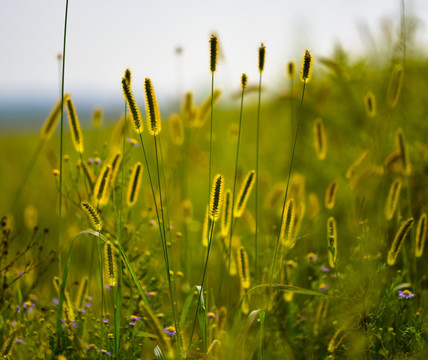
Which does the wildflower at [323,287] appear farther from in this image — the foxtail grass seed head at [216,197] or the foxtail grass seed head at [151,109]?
the foxtail grass seed head at [151,109]

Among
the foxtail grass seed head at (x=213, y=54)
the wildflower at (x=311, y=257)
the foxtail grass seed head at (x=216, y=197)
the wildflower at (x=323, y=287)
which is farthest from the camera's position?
the wildflower at (x=311, y=257)

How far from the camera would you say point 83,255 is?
3609 millimetres

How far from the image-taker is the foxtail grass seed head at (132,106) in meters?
1.43

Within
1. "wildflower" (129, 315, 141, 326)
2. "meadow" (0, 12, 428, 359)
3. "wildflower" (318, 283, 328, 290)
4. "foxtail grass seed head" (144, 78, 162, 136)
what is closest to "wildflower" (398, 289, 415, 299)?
"meadow" (0, 12, 428, 359)

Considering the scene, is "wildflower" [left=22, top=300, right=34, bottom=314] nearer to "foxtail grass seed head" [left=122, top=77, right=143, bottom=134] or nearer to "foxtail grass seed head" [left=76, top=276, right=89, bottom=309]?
"foxtail grass seed head" [left=76, top=276, right=89, bottom=309]

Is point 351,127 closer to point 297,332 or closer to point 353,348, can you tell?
point 297,332

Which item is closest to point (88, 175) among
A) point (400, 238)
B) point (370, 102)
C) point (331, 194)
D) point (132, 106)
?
point (132, 106)

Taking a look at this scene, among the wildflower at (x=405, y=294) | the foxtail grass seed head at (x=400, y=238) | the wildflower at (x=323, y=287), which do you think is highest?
the foxtail grass seed head at (x=400, y=238)

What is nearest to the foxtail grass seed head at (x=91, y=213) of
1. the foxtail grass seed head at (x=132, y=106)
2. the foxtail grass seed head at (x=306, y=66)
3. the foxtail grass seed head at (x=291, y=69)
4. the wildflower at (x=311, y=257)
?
the foxtail grass seed head at (x=132, y=106)

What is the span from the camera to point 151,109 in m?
1.47

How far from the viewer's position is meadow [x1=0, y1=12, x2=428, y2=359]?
1599 mm

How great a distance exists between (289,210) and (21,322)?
1.06 m

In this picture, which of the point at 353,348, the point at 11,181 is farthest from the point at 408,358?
Result: the point at 11,181

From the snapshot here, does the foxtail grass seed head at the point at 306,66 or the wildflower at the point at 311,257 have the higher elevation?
the foxtail grass seed head at the point at 306,66
